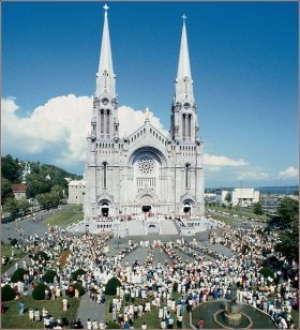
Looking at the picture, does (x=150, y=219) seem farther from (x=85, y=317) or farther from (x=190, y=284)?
(x=85, y=317)

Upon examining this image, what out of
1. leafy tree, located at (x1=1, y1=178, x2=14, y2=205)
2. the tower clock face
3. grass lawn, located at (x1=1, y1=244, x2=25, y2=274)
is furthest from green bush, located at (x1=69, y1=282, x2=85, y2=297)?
leafy tree, located at (x1=1, y1=178, x2=14, y2=205)

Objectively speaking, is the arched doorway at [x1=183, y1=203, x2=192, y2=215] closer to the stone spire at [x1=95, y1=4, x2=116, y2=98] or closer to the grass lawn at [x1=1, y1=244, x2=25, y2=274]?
the stone spire at [x1=95, y1=4, x2=116, y2=98]

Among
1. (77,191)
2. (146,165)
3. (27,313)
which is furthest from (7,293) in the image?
(77,191)

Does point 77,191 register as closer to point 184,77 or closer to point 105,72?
point 105,72

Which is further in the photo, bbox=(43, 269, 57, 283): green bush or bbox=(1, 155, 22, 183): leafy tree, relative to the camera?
bbox=(1, 155, 22, 183): leafy tree

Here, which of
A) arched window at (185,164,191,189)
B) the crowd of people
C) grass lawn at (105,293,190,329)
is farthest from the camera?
arched window at (185,164,191,189)

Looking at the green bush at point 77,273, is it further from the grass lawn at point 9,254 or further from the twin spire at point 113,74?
the twin spire at point 113,74

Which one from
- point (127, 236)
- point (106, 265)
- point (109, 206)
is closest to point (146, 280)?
point (106, 265)
